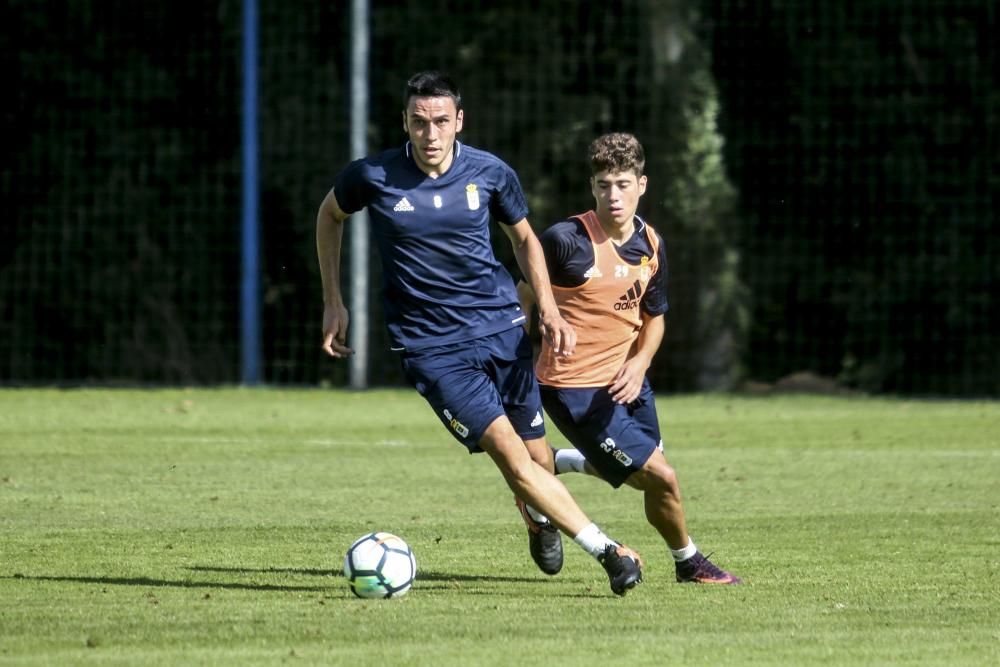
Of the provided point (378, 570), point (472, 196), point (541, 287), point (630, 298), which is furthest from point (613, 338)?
point (378, 570)

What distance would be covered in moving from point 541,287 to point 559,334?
278 millimetres

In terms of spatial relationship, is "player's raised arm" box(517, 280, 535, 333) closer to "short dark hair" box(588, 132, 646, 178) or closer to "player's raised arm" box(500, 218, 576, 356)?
"player's raised arm" box(500, 218, 576, 356)

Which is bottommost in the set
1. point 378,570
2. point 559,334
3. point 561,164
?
point 561,164

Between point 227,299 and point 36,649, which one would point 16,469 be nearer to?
point 36,649

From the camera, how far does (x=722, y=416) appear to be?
16062 millimetres

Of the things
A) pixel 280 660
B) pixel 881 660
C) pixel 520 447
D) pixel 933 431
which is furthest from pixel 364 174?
pixel 933 431

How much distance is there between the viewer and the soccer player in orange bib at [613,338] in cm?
757

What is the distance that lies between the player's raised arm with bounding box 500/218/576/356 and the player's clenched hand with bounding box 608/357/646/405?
470mm

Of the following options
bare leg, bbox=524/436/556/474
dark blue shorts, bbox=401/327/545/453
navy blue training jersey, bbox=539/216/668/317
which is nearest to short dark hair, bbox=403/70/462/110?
navy blue training jersey, bbox=539/216/668/317

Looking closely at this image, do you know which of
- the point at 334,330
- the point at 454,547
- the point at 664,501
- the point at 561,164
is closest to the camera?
the point at 334,330

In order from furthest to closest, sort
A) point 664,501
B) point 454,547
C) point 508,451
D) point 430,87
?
point 454,547, point 664,501, point 430,87, point 508,451

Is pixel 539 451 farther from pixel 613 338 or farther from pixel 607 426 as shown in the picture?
pixel 613 338

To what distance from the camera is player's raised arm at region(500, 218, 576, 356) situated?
7078mm

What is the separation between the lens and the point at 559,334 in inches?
279
